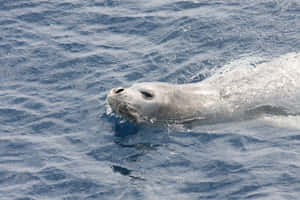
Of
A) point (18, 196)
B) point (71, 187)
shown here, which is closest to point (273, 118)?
point (71, 187)

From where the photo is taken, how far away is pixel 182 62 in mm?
16969

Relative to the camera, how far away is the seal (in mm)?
13703

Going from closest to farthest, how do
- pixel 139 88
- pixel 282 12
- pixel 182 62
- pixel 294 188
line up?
pixel 294 188
pixel 139 88
pixel 182 62
pixel 282 12

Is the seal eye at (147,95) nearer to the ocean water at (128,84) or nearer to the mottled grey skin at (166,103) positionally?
the mottled grey skin at (166,103)

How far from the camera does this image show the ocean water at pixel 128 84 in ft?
38.3

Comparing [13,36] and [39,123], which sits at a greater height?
[13,36]

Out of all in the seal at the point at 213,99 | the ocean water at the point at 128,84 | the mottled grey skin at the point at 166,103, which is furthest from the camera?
the seal at the point at 213,99

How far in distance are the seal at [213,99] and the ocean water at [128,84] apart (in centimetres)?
32

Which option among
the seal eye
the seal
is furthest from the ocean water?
the seal eye

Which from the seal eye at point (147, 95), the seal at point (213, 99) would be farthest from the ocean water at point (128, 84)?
the seal eye at point (147, 95)

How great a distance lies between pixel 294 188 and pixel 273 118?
3162 mm

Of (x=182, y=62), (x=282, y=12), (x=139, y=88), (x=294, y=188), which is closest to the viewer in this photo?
(x=294, y=188)

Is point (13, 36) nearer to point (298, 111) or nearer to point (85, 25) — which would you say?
point (85, 25)

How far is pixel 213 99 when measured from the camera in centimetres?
1430
